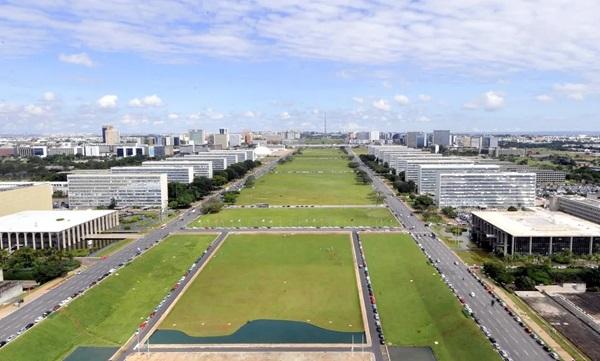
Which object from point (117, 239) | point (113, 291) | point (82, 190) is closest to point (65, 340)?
point (113, 291)

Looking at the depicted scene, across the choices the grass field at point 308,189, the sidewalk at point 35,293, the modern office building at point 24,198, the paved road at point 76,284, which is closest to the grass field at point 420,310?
the paved road at point 76,284

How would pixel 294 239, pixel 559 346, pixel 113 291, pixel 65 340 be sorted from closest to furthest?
1. pixel 559 346
2. pixel 65 340
3. pixel 113 291
4. pixel 294 239

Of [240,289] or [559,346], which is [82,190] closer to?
[240,289]

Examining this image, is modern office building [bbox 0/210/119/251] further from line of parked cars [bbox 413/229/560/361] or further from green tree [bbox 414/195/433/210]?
green tree [bbox 414/195/433/210]

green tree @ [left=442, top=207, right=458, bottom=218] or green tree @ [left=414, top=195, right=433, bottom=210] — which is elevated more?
green tree @ [left=414, top=195, right=433, bottom=210]

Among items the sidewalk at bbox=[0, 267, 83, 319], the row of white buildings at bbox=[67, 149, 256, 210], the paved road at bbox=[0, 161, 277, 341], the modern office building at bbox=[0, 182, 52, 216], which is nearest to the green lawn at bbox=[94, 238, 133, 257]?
the paved road at bbox=[0, 161, 277, 341]

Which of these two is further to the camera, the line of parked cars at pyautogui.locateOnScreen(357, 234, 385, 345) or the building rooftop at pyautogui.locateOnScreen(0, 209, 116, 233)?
the building rooftop at pyautogui.locateOnScreen(0, 209, 116, 233)
